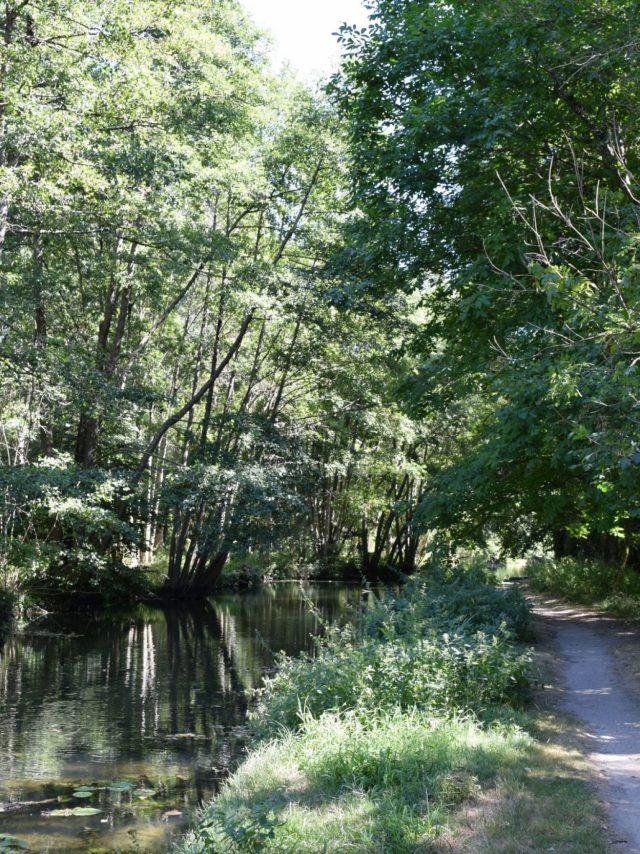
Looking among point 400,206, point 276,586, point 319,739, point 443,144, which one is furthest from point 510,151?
point 276,586

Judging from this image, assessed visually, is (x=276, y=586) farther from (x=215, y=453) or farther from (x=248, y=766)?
(x=248, y=766)

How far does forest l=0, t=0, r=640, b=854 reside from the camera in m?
6.63

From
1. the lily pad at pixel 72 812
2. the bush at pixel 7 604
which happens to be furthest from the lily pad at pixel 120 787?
the bush at pixel 7 604

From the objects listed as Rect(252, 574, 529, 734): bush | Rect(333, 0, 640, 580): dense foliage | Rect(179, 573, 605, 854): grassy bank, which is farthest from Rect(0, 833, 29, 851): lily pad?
Rect(333, 0, 640, 580): dense foliage

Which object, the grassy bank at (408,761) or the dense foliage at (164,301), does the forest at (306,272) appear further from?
the grassy bank at (408,761)

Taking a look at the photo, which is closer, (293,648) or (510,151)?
(510,151)

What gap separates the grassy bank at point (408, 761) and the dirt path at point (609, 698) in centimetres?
23

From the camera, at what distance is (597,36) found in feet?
35.4

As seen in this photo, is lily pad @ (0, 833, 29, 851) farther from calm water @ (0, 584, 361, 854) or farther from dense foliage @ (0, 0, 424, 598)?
dense foliage @ (0, 0, 424, 598)

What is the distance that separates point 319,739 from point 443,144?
9.60m

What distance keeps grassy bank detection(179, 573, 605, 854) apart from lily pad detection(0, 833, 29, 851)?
1601 millimetres

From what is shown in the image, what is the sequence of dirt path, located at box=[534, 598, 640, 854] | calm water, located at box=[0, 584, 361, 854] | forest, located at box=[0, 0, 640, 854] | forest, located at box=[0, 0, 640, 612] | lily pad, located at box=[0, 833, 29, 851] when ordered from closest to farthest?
dirt path, located at box=[534, 598, 640, 854], forest, located at box=[0, 0, 640, 854], lily pad, located at box=[0, 833, 29, 851], calm water, located at box=[0, 584, 361, 854], forest, located at box=[0, 0, 640, 612]

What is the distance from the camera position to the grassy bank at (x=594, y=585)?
1802 cm

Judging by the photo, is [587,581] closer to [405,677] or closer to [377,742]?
[405,677]
